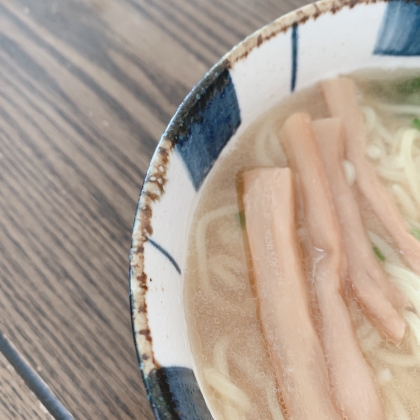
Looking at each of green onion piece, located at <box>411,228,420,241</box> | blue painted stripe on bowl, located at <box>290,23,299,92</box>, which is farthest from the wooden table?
green onion piece, located at <box>411,228,420,241</box>

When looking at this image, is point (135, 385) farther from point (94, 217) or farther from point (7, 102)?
point (7, 102)

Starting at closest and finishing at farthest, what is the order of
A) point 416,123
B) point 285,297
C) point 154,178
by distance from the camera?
point 154,178
point 285,297
point 416,123

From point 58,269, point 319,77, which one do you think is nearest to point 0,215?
point 58,269

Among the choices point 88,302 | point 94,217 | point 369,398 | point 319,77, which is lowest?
point 369,398

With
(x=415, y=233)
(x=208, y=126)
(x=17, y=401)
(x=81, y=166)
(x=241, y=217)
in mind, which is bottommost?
(x=17, y=401)

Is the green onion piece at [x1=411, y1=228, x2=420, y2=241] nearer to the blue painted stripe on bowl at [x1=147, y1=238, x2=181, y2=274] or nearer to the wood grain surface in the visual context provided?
the blue painted stripe on bowl at [x1=147, y1=238, x2=181, y2=274]

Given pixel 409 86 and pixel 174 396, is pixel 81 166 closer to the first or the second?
pixel 174 396

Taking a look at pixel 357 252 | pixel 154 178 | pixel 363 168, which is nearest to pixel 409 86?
pixel 363 168
